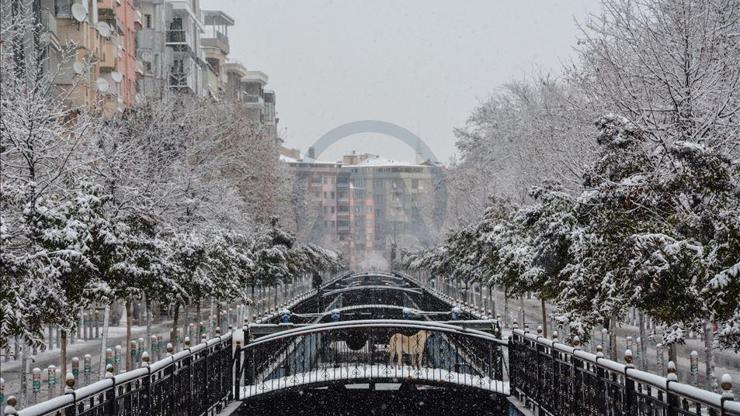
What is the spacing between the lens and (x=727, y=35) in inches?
763

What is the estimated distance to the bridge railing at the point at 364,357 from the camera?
16.5 metres

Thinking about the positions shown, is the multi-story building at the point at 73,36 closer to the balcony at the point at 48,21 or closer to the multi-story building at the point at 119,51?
the balcony at the point at 48,21

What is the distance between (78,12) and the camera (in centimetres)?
4941

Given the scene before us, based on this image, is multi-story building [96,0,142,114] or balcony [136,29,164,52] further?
balcony [136,29,164,52]

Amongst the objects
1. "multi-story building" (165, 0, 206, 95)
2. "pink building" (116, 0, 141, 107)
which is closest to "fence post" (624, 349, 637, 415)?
"pink building" (116, 0, 141, 107)

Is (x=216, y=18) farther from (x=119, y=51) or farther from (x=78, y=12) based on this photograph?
(x=78, y=12)

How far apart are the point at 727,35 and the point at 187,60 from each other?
192ft

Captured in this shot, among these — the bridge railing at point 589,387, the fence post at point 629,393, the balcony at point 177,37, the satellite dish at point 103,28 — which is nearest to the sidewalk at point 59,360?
the bridge railing at point 589,387

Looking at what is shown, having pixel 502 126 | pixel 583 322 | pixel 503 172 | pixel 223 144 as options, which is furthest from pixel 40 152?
pixel 502 126

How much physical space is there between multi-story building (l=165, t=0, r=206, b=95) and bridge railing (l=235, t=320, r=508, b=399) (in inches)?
2100

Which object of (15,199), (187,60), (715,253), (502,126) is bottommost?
(715,253)

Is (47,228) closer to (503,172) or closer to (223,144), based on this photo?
(223,144)

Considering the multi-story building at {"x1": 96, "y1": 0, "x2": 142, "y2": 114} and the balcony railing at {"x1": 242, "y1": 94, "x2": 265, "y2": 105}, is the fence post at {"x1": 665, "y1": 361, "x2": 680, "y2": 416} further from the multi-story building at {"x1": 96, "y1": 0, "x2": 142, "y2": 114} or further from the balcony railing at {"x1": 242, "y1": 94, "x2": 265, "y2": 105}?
the balcony railing at {"x1": 242, "y1": 94, "x2": 265, "y2": 105}

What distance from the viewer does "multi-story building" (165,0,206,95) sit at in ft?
234
